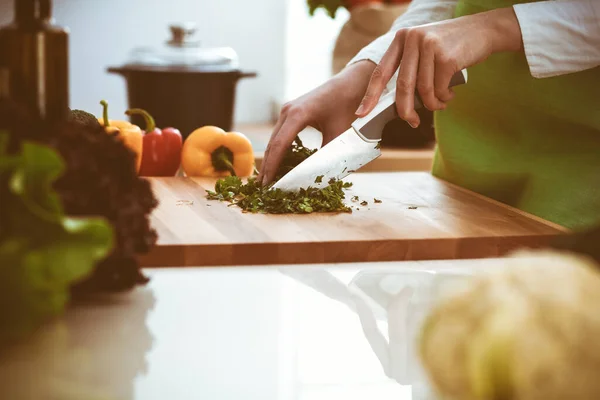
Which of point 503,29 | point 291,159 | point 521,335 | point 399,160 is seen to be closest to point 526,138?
point 503,29

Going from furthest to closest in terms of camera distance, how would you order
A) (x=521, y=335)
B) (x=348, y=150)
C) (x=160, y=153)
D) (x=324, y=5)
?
(x=324, y=5)
(x=160, y=153)
(x=348, y=150)
(x=521, y=335)

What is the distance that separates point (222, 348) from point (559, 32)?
85 cm

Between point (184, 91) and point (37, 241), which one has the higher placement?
point (37, 241)

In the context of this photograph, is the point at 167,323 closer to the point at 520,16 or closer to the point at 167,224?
the point at 167,224

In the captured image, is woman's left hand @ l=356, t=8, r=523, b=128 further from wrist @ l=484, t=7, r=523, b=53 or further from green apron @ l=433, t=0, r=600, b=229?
green apron @ l=433, t=0, r=600, b=229

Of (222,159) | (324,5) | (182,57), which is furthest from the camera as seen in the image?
(324,5)

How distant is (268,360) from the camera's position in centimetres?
65

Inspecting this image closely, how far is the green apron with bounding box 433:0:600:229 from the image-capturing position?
4.77ft

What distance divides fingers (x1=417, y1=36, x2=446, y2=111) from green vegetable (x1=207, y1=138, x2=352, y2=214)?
0.20 meters

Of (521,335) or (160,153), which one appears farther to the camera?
(160,153)

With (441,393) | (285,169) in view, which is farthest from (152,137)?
(441,393)

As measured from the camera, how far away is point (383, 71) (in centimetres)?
131

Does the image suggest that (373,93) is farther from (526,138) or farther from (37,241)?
(37,241)

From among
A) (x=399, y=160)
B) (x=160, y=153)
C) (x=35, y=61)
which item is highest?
(x=35, y=61)
